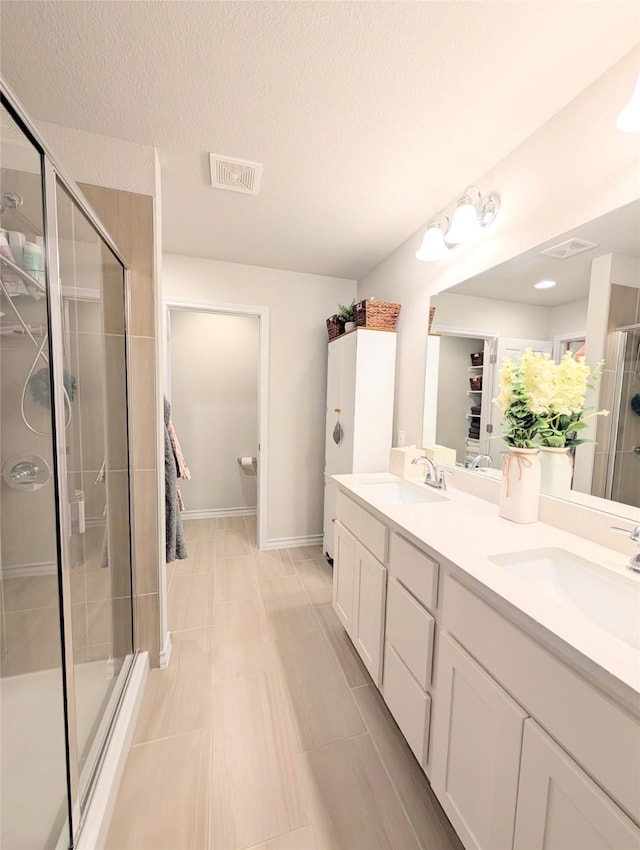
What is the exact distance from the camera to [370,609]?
1.46 metres

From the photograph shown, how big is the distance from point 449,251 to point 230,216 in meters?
1.30

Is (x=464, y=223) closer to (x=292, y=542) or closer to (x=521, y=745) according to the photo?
(x=521, y=745)

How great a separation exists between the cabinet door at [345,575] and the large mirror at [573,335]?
744 millimetres

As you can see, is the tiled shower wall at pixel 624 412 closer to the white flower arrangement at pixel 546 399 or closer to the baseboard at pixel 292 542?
the white flower arrangement at pixel 546 399

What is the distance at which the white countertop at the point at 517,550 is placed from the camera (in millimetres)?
568

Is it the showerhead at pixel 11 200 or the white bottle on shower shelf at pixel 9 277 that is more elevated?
the showerhead at pixel 11 200

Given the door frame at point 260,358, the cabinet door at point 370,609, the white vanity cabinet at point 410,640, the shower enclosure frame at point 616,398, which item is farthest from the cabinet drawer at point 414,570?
the door frame at point 260,358

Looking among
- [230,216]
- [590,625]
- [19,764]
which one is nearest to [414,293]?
A: [230,216]

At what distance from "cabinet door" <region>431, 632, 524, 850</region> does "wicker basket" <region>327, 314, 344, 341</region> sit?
7.10 ft

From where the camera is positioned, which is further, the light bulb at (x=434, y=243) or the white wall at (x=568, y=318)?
the light bulb at (x=434, y=243)

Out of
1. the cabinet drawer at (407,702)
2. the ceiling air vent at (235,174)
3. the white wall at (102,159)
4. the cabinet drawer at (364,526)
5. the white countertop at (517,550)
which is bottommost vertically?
the cabinet drawer at (407,702)

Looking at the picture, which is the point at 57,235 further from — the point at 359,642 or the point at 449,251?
the point at 359,642

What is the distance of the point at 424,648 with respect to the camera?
1063 millimetres

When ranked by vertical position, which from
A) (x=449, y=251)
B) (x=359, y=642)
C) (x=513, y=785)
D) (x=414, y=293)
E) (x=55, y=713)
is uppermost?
(x=449, y=251)
